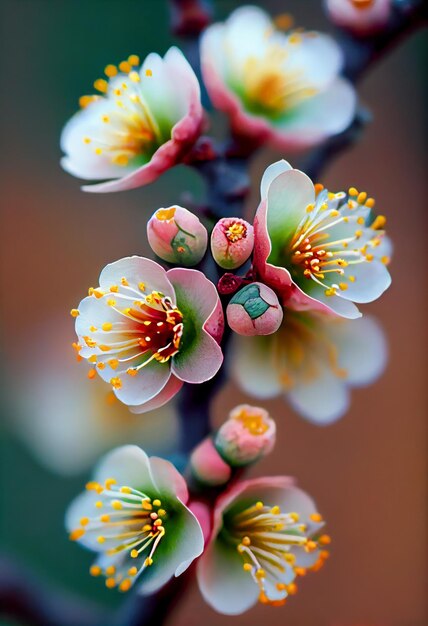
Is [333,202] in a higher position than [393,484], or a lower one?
higher

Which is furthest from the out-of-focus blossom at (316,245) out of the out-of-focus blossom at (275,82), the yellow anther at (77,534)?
the yellow anther at (77,534)

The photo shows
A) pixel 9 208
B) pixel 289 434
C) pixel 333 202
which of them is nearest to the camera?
pixel 333 202

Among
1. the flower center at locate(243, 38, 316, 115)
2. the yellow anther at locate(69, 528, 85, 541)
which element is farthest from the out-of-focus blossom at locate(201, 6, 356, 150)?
the yellow anther at locate(69, 528, 85, 541)

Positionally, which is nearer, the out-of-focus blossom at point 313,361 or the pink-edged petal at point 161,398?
the pink-edged petal at point 161,398

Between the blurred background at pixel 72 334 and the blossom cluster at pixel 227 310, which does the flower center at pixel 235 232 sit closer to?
the blossom cluster at pixel 227 310

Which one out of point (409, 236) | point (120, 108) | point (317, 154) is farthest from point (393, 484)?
point (120, 108)

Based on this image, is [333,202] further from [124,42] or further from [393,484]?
[124,42]

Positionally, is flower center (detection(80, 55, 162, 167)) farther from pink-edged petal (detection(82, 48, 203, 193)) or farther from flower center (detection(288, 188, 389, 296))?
flower center (detection(288, 188, 389, 296))

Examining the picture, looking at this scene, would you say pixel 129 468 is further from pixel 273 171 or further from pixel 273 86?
pixel 273 86
